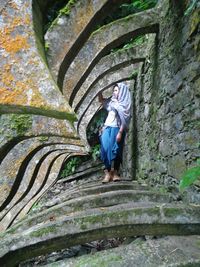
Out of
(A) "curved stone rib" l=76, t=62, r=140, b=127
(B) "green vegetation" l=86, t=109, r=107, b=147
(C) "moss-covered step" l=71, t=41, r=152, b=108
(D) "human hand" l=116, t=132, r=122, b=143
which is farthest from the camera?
(B) "green vegetation" l=86, t=109, r=107, b=147

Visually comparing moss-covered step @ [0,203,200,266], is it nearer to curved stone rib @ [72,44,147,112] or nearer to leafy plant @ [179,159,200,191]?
leafy plant @ [179,159,200,191]

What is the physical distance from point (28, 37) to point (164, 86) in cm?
265

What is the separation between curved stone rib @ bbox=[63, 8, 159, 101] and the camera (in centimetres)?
371

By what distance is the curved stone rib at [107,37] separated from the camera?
371 cm

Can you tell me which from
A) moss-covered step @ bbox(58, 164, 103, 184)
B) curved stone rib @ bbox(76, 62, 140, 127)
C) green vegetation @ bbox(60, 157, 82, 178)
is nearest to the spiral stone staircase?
curved stone rib @ bbox(76, 62, 140, 127)

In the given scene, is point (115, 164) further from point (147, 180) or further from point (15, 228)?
point (15, 228)

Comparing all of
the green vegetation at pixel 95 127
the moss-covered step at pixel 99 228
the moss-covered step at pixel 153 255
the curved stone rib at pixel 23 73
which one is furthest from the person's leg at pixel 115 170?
the curved stone rib at pixel 23 73

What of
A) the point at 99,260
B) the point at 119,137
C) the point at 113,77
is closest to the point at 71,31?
the point at 99,260

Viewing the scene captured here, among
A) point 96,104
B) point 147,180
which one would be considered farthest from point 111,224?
point 96,104

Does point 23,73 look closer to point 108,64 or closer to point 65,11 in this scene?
point 65,11

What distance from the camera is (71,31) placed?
251cm

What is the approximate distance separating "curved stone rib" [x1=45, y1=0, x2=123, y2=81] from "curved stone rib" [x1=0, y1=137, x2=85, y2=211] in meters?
1.44

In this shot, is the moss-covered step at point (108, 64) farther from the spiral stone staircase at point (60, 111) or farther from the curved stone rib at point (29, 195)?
the curved stone rib at point (29, 195)

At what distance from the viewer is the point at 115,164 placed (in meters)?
6.13
